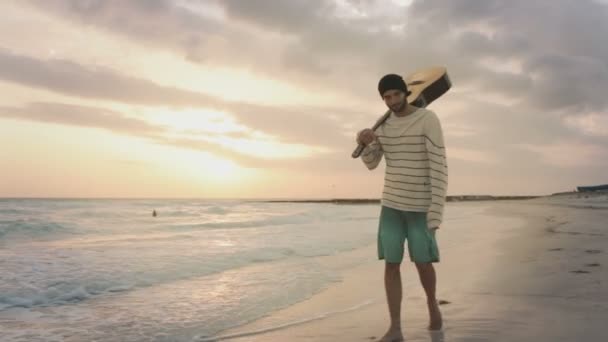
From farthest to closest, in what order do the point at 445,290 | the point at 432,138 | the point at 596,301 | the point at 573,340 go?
1. the point at 445,290
2. the point at 596,301
3. the point at 432,138
4. the point at 573,340

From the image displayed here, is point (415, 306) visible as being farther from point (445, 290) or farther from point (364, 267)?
point (364, 267)

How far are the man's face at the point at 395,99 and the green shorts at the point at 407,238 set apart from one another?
0.82 metres

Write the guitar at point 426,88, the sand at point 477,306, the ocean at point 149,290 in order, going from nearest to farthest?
1. the sand at point 477,306
2. the guitar at point 426,88
3. the ocean at point 149,290

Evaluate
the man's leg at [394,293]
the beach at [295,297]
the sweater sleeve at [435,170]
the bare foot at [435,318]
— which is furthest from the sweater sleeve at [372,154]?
the beach at [295,297]

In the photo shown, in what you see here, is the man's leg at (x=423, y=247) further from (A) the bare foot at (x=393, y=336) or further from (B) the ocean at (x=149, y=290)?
(B) the ocean at (x=149, y=290)

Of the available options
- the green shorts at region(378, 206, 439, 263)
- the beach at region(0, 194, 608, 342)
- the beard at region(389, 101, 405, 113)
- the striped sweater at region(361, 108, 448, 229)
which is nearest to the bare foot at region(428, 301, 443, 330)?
the beach at region(0, 194, 608, 342)

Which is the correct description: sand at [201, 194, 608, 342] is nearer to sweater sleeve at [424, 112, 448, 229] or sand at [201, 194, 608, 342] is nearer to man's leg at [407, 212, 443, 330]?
man's leg at [407, 212, 443, 330]

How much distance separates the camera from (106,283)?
733 centimetres

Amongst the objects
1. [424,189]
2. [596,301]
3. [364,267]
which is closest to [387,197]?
[424,189]

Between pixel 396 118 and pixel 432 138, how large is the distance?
368 mm

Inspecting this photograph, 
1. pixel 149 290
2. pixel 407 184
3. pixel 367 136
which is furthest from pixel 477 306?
pixel 149 290

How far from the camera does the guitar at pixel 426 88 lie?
402 cm

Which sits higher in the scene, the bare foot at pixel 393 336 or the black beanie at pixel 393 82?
the black beanie at pixel 393 82

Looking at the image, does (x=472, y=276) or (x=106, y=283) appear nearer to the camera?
(x=472, y=276)
